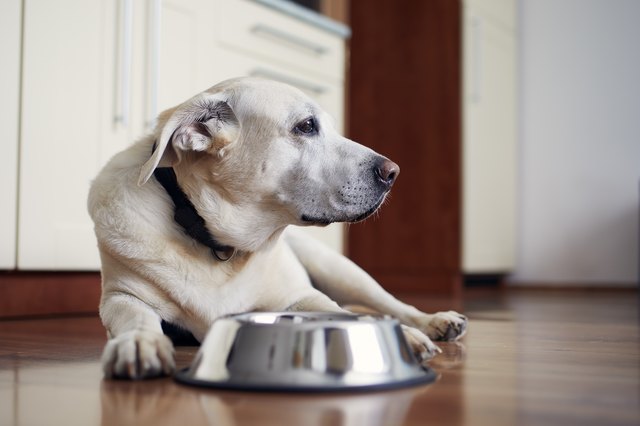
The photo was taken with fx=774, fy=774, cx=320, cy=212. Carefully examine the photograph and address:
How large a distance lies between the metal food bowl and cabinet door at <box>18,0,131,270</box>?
1419mm

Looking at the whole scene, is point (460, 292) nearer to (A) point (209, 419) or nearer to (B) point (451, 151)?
(B) point (451, 151)

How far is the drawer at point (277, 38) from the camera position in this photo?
110 inches

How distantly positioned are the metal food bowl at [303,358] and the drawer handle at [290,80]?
1.93 m

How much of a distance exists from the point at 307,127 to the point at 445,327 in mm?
542

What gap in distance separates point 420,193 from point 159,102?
2.30m

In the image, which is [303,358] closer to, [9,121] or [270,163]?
[270,163]

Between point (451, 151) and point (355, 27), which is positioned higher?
point (355, 27)

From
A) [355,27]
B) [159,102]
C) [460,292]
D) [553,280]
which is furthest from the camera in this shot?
[553,280]

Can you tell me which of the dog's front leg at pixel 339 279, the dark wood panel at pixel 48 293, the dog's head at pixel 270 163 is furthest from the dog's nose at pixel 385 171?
the dark wood panel at pixel 48 293

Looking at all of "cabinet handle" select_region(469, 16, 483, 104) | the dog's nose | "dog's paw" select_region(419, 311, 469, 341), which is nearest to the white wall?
"cabinet handle" select_region(469, 16, 483, 104)

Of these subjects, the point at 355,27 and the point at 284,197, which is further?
the point at 355,27

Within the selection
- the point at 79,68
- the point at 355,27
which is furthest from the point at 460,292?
the point at 79,68

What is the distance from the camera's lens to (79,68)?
7.88ft

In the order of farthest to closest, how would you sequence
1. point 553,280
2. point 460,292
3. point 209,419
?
point 553,280
point 460,292
point 209,419
